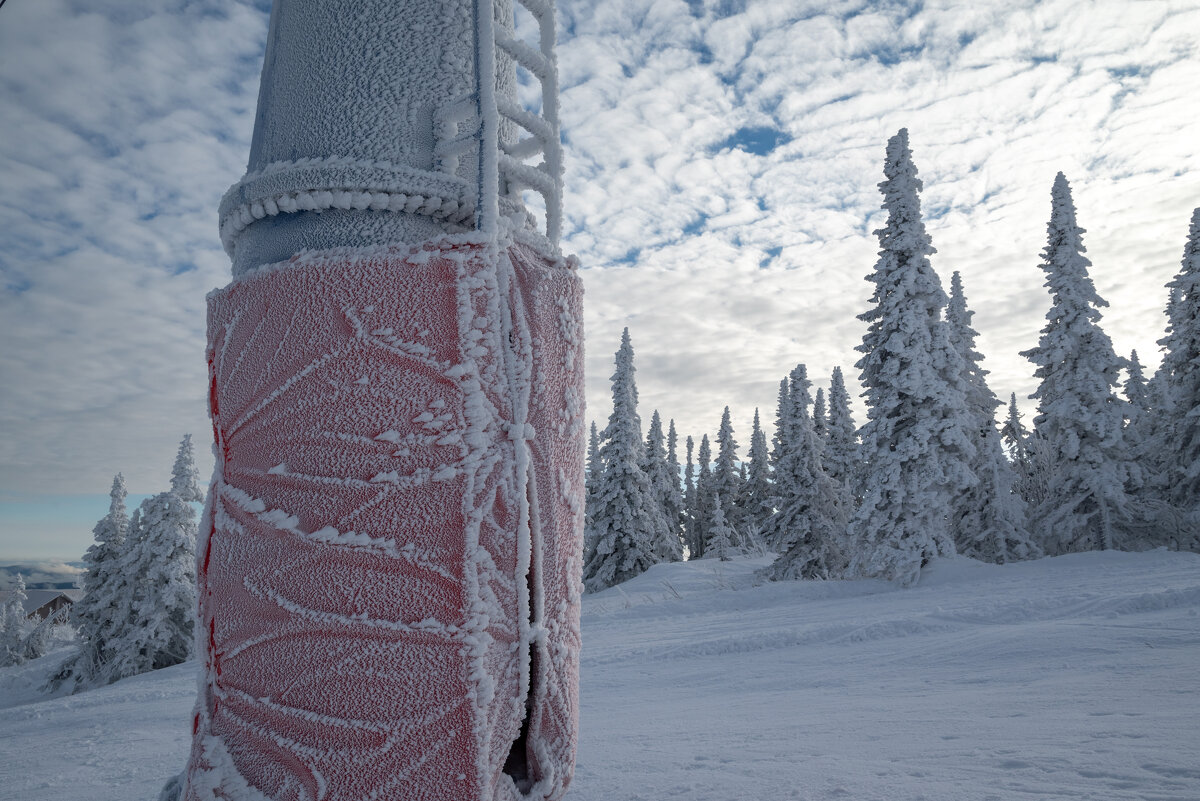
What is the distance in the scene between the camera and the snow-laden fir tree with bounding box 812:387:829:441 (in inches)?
1590

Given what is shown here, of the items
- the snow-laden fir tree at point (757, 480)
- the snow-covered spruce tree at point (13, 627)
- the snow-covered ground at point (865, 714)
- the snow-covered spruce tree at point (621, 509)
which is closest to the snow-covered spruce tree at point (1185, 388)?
the snow-covered ground at point (865, 714)

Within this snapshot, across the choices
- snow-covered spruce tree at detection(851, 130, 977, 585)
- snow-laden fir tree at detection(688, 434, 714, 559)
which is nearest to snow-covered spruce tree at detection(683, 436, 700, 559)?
snow-laden fir tree at detection(688, 434, 714, 559)

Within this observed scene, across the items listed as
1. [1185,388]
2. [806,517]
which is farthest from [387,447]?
[1185,388]

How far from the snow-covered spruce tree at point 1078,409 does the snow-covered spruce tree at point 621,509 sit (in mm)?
14833

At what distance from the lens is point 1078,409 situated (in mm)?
19484

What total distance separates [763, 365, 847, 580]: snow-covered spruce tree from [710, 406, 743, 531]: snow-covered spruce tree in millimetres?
21098

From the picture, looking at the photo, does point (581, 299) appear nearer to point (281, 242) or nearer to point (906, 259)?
point (281, 242)

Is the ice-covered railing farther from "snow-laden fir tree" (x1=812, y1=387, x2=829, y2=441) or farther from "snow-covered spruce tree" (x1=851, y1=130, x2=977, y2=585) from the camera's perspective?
"snow-laden fir tree" (x1=812, y1=387, x2=829, y2=441)

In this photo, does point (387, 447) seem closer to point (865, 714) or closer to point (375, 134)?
point (375, 134)

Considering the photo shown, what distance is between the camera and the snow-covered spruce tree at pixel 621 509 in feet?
93.7

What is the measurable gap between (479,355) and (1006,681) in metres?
4.75

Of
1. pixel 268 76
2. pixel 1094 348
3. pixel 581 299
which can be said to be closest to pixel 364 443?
pixel 581 299

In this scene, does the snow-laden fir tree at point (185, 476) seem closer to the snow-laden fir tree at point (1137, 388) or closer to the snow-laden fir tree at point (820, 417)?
the snow-laden fir tree at point (820, 417)

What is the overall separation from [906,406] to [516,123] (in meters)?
17.0
